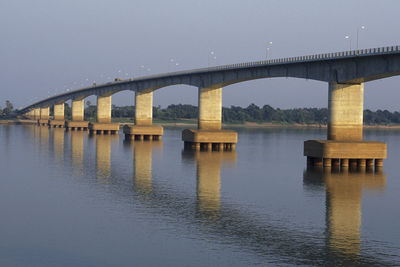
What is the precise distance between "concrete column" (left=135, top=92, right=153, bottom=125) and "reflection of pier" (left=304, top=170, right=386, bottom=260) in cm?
6148

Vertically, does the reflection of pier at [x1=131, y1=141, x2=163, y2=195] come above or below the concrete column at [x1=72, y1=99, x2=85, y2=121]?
below

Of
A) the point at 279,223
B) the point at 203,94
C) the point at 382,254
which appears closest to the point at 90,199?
the point at 279,223

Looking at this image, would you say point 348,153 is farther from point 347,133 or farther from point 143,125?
point 143,125

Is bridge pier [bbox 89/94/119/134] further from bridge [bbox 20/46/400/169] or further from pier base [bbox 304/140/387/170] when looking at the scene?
pier base [bbox 304/140/387/170]

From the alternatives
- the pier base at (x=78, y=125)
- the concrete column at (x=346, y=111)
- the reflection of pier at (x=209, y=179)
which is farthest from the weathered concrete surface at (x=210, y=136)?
the pier base at (x=78, y=125)

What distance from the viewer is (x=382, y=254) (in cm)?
2584

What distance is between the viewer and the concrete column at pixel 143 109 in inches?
4553

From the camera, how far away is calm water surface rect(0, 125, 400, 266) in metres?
25.1

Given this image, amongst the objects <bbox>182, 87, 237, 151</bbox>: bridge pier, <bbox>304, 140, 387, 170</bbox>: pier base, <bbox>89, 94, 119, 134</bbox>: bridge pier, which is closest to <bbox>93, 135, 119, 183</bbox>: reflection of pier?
<bbox>182, 87, 237, 151</bbox>: bridge pier

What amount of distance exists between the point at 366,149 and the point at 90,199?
31131 millimetres

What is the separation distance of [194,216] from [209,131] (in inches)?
2109

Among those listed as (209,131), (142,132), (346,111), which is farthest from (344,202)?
(142,132)

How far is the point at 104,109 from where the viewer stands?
148625mm

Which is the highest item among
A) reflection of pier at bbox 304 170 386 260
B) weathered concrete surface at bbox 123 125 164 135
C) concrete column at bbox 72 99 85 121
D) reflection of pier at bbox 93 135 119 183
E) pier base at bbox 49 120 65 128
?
concrete column at bbox 72 99 85 121
